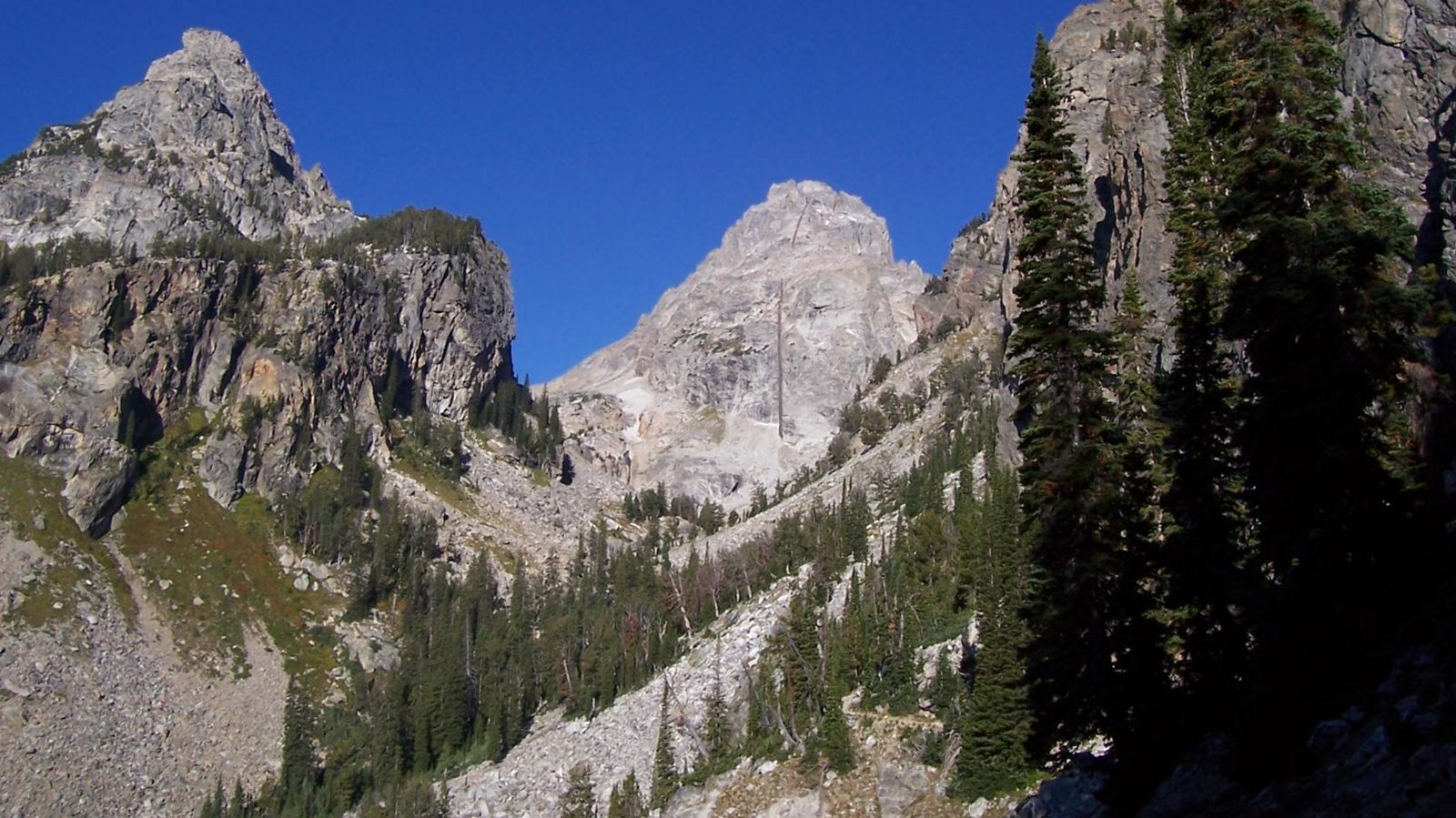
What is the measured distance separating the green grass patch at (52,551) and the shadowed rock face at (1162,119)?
362 feet

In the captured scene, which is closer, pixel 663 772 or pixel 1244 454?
pixel 1244 454

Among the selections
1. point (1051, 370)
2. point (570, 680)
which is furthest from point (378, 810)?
point (1051, 370)

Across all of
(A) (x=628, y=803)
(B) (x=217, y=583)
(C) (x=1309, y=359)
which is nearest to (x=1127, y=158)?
(A) (x=628, y=803)

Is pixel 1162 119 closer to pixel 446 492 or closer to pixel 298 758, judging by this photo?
pixel 298 758

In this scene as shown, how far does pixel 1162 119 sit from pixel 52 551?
13245 centimetres

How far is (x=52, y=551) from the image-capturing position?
13788 cm

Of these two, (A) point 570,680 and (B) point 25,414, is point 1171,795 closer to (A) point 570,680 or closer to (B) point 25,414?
(A) point 570,680

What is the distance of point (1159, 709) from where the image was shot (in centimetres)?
2653

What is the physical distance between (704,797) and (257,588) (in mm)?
103287

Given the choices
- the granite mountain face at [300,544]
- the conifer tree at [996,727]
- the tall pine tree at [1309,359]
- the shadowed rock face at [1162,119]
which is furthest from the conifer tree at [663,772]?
the tall pine tree at [1309,359]

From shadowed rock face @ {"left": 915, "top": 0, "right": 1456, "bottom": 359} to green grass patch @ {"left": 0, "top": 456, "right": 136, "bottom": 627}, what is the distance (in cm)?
11024

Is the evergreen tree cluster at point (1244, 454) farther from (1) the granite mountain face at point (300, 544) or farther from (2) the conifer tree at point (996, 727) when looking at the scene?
(2) the conifer tree at point (996, 727)

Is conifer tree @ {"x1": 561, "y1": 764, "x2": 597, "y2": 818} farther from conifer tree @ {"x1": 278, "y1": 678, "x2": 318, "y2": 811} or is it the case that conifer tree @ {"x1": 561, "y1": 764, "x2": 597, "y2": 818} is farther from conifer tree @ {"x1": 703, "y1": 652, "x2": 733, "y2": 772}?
conifer tree @ {"x1": 278, "y1": 678, "x2": 318, "y2": 811}

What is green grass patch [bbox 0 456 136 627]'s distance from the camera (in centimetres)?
12800
